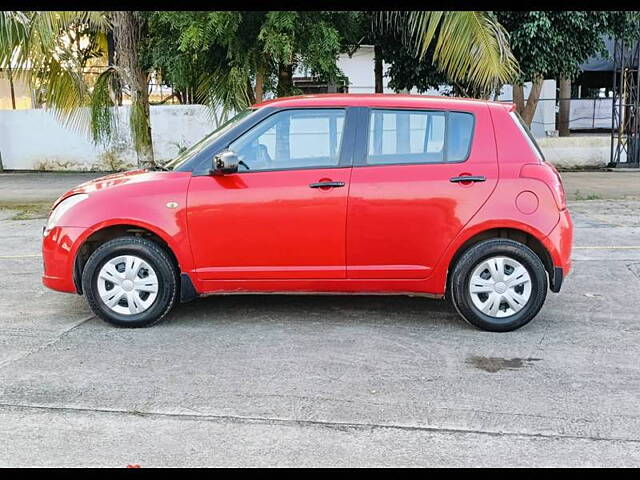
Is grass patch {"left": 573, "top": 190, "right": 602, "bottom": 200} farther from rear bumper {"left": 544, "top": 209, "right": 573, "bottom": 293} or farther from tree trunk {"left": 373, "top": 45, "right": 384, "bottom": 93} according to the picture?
rear bumper {"left": 544, "top": 209, "right": 573, "bottom": 293}

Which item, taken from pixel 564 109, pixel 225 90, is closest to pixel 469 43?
pixel 225 90

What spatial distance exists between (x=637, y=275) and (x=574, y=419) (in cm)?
383

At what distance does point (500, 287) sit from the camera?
538cm

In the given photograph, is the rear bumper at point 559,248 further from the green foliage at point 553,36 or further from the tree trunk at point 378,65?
the tree trunk at point 378,65

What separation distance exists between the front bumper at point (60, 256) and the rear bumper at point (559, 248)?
3655 millimetres

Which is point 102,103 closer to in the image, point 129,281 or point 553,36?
point 129,281

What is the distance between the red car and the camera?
17.5 feet

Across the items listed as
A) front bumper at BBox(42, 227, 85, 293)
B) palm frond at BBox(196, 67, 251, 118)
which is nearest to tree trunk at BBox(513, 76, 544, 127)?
palm frond at BBox(196, 67, 251, 118)

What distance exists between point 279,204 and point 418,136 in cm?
121

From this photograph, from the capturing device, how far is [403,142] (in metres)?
5.46

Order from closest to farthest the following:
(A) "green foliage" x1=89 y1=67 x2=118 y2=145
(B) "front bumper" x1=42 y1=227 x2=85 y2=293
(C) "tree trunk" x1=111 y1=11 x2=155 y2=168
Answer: (B) "front bumper" x1=42 y1=227 x2=85 y2=293, (C) "tree trunk" x1=111 y1=11 x2=155 y2=168, (A) "green foliage" x1=89 y1=67 x2=118 y2=145

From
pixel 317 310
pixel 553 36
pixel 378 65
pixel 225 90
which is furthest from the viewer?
pixel 378 65

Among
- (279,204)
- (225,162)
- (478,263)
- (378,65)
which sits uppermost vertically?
(378,65)

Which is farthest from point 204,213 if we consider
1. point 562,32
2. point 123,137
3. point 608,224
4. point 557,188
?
point 123,137
